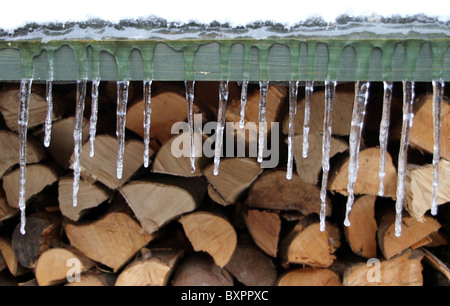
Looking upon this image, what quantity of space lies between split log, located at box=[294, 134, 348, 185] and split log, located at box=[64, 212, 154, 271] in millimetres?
765

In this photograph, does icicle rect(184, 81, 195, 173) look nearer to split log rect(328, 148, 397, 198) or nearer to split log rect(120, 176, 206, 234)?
split log rect(120, 176, 206, 234)

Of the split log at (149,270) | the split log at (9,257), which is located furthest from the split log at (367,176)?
the split log at (9,257)

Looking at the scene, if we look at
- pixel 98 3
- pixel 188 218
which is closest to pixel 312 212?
pixel 188 218

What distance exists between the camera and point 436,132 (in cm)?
149

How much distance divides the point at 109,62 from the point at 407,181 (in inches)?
49.8

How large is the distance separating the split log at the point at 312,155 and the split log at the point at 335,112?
0.03 meters

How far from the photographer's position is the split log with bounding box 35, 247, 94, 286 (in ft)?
6.51

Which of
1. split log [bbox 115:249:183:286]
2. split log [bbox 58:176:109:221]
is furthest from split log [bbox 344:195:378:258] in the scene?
split log [bbox 58:176:109:221]

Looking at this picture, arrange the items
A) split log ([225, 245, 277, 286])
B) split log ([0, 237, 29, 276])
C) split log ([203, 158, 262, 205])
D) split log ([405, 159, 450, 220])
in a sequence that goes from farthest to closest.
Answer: split log ([0, 237, 29, 276]) < split log ([225, 245, 277, 286]) < split log ([203, 158, 262, 205]) < split log ([405, 159, 450, 220])

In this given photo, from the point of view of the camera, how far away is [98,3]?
1386mm

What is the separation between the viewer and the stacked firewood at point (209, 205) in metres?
1.76

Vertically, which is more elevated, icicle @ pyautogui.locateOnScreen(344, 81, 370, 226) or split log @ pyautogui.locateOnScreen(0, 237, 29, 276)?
icicle @ pyautogui.locateOnScreen(344, 81, 370, 226)
